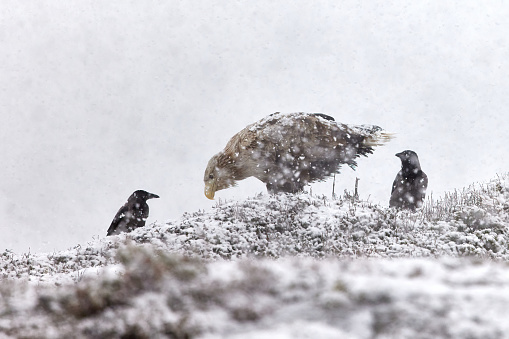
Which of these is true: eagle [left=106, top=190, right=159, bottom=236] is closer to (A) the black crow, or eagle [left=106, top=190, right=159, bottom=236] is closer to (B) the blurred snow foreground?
Answer: (A) the black crow

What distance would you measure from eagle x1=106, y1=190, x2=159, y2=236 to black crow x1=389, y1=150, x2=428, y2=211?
6697 millimetres

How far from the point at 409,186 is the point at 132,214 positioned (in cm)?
756

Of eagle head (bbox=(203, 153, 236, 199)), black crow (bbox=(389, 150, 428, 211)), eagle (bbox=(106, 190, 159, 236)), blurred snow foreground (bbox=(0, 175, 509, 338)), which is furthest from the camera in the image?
eagle (bbox=(106, 190, 159, 236))

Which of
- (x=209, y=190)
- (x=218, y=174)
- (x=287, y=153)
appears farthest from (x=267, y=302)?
(x=209, y=190)

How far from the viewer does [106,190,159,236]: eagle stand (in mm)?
13031

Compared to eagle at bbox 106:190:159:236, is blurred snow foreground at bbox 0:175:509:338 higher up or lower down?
lower down

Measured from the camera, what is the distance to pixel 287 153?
11.0 m

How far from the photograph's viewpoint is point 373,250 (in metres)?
7.70

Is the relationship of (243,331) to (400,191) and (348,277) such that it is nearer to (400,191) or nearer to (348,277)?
(348,277)

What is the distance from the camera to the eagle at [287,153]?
1101 cm

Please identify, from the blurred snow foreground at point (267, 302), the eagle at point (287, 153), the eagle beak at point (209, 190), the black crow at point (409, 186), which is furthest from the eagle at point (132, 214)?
the blurred snow foreground at point (267, 302)

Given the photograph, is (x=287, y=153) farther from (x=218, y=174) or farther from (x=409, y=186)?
(x=409, y=186)

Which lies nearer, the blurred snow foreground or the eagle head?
the blurred snow foreground

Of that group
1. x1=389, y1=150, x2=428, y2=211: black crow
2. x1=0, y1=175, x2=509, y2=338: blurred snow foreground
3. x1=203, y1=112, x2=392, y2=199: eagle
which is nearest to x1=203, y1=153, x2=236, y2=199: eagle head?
x1=203, y1=112, x2=392, y2=199: eagle
